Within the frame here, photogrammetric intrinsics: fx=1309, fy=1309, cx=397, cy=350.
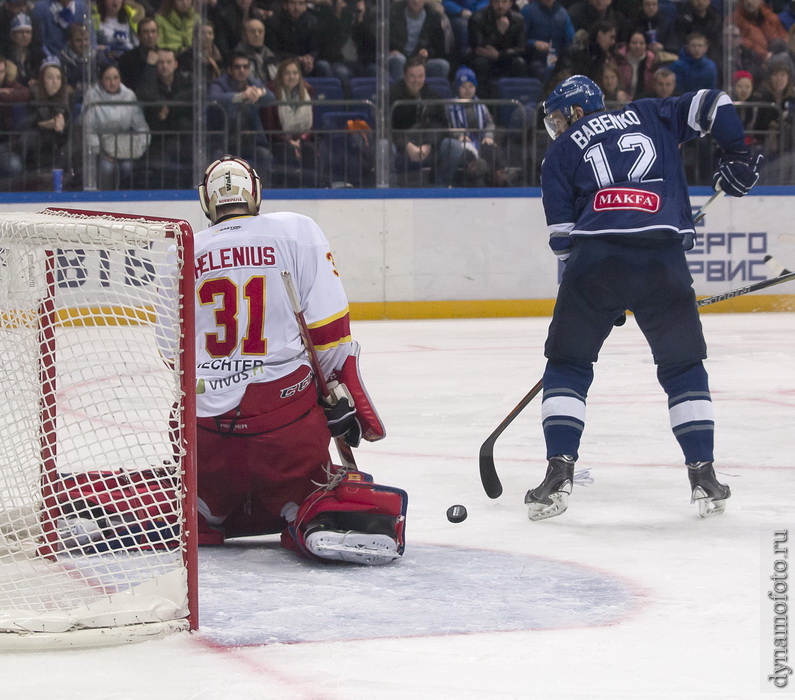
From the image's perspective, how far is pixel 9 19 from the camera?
27.8 feet

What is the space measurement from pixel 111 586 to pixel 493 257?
21.5 feet

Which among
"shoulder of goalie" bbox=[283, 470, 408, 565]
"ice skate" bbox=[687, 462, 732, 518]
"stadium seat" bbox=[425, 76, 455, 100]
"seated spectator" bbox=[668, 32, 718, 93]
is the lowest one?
"ice skate" bbox=[687, 462, 732, 518]

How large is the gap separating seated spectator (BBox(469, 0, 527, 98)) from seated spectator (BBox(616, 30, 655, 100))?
0.69 meters

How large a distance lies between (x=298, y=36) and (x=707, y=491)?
6.41 metres

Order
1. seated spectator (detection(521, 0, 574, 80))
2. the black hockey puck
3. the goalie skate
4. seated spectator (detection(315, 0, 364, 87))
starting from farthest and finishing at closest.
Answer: seated spectator (detection(521, 0, 574, 80)), seated spectator (detection(315, 0, 364, 87)), the black hockey puck, the goalie skate

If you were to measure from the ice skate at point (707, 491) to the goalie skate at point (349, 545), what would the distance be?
Result: 2.96 feet

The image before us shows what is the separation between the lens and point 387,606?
241 cm

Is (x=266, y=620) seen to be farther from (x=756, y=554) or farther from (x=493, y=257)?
(x=493, y=257)

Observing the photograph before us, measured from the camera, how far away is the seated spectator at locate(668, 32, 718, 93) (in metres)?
9.03

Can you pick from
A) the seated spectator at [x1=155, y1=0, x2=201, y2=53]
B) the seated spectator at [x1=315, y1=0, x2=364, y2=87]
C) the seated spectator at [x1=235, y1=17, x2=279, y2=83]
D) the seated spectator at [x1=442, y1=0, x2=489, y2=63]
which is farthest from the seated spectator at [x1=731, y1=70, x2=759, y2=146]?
the seated spectator at [x1=155, y1=0, x2=201, y2=53]

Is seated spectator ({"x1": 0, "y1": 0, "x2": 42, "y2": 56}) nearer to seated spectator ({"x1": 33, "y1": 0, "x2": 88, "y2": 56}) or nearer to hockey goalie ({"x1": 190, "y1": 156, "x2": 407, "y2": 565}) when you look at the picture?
seated spectator ({"x1": 33, "y1": 0, "x2": 88, "y2": 56})

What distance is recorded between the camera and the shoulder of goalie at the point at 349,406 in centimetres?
291

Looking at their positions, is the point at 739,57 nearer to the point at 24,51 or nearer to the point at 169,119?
the point at 169,119

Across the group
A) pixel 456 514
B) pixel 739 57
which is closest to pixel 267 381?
pixel 456 514
